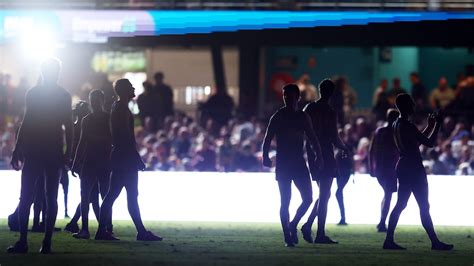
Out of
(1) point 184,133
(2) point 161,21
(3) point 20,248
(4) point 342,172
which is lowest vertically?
(3) point 20,248

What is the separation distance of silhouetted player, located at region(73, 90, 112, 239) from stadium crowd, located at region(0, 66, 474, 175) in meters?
7.25

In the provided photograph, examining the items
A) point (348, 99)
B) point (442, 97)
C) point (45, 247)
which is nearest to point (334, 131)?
point (45, 247)

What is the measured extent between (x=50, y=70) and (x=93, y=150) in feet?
8.24

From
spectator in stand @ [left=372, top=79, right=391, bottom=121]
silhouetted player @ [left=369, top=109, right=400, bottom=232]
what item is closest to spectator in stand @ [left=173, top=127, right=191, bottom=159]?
spectator in stand @ [left=372, top=79, right=391, bottom=121]

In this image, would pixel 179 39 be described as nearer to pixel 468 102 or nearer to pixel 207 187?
pixel 468 102

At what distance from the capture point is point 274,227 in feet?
65.1

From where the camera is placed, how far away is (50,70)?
14.4 meters

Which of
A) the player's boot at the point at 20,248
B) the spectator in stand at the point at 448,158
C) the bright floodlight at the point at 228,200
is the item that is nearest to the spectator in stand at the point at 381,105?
the spectator in stand at the point at 448,158

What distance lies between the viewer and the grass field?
14328 millimetres

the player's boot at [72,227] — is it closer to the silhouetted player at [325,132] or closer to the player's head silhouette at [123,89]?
the player's head silhouette at [123,89]

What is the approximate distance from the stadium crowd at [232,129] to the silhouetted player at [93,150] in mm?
7246

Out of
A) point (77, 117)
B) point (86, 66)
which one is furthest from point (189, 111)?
point (77, 117)

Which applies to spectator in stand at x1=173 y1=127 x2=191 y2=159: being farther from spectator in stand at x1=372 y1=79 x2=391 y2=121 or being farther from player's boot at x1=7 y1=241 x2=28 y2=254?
player's boot at x1=7 y1=241 x2=28 y2=254

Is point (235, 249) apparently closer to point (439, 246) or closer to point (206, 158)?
point (439, 246)
